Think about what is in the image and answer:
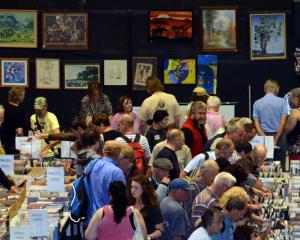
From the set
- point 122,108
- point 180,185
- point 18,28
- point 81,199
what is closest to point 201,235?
point 180,185

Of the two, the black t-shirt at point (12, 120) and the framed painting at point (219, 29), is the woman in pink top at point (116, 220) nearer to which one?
the black t-shirt at point (12, 120)

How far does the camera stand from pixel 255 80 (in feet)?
80.0

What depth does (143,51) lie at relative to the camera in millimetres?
24359

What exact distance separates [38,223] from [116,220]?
80cm

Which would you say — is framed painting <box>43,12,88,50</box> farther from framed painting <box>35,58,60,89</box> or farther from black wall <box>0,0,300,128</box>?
framed painting <box>35,58,60,89</box>

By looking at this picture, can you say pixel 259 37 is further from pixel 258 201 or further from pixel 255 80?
pixel 258 201

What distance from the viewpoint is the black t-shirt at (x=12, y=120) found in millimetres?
21141

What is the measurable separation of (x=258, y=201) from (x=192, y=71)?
7931mm

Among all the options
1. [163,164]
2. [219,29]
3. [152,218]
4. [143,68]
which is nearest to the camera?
[152,218]

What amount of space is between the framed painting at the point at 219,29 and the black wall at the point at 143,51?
0.10 metres

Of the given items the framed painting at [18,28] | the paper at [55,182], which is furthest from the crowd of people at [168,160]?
the framed painting at [18,28]

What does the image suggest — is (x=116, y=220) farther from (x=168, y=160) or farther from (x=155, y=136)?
(x=155, y=136)

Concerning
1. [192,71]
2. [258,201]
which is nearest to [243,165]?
[258,201]

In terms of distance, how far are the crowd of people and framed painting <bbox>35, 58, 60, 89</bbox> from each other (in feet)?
6.70
